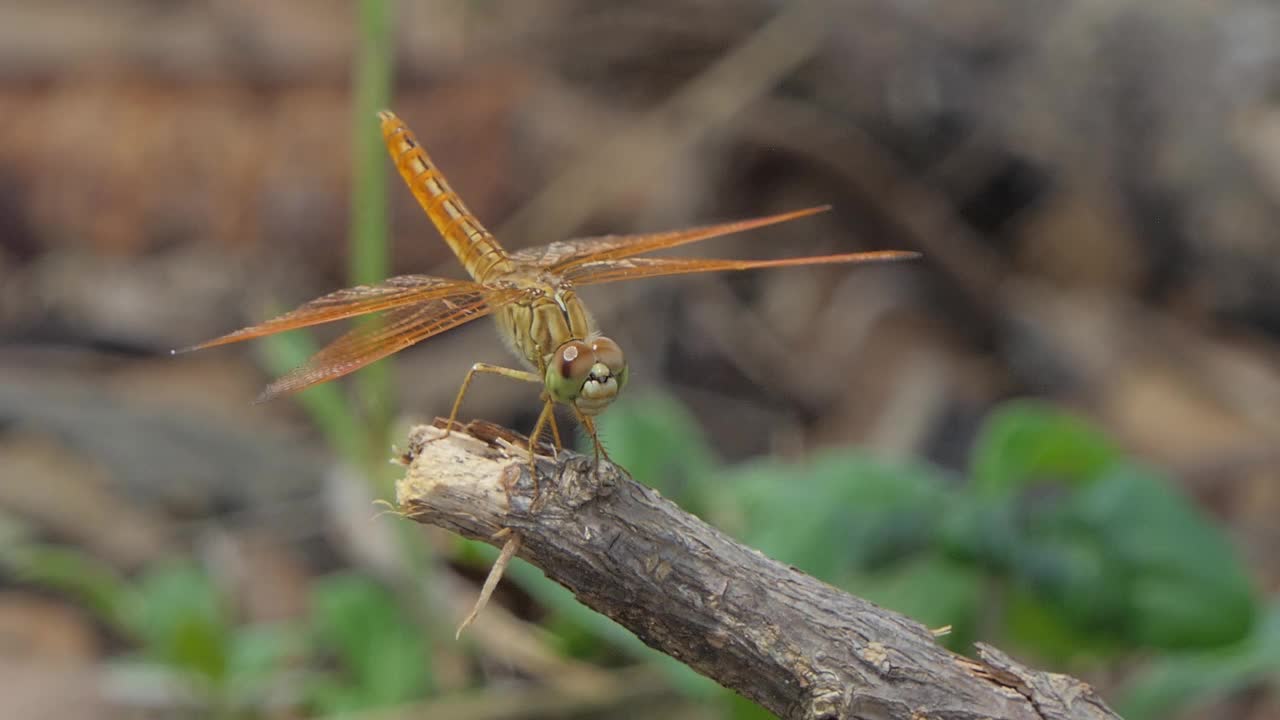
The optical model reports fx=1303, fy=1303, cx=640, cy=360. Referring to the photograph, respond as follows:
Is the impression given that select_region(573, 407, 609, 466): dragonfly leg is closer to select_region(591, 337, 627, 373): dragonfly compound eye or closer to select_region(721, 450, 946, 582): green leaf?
select_region(591, 337, 627, 373): dragonfly compound eye

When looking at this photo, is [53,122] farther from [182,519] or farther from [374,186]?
[374,186]

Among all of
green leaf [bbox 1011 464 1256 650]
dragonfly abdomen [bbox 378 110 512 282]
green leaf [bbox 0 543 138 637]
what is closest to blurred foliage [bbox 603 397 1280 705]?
green leaf [bbox 1011 464 1256 650]

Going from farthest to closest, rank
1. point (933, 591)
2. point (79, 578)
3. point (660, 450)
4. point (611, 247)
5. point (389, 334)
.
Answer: point (79, 578)
point (660, 450)
point (933, 591)
point (611, 247)
point (389, 334)

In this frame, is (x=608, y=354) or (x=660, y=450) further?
(x=660, y=450)

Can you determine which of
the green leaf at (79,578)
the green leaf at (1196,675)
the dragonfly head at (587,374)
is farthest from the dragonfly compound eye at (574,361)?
the green leaf at (79,578)

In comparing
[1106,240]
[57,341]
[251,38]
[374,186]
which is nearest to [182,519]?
[57,341]

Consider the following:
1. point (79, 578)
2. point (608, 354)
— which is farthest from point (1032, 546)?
point (79, 578)

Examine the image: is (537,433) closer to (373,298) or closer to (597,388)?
(597,388)
